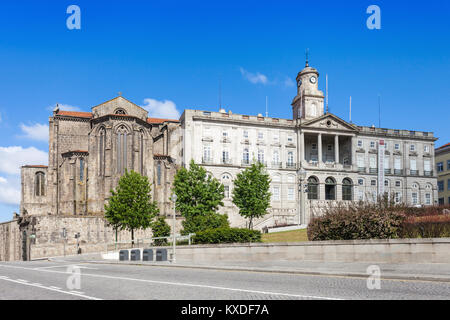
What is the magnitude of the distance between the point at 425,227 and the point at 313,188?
54.6 metres

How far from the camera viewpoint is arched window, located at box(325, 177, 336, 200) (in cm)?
7919

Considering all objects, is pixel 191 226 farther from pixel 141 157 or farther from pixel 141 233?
pixel 141 157

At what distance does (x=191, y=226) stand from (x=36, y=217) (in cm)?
2633

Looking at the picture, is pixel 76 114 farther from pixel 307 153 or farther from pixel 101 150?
pixel 307 153

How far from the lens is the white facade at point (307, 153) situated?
7469 cm

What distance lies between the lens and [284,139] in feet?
260

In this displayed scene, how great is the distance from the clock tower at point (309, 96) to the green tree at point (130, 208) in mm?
34727

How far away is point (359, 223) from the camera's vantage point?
2569 cm

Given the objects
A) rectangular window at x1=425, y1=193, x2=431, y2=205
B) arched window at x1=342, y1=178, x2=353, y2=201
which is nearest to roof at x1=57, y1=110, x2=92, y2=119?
arched window at x1=342, y1=178, x2=353, y2=201

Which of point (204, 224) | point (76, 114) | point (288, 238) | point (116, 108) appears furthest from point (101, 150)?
point (288, 238)

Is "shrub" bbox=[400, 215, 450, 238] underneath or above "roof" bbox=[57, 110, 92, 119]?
underneath

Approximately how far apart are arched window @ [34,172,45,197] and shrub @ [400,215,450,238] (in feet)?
248

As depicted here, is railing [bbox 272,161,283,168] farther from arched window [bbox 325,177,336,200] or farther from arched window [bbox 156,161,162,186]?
arched window [bbox 156,161,162,186]
